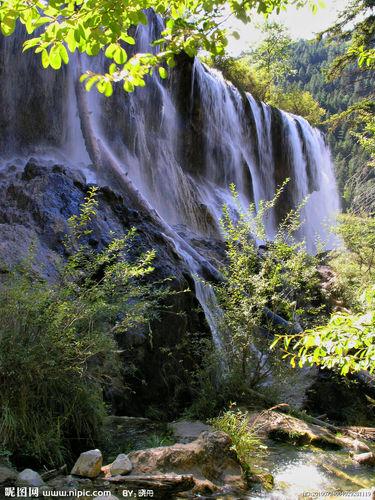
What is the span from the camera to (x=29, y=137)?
12.8 meters

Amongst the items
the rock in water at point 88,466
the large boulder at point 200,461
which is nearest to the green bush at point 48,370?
the rock in water at point 88,466

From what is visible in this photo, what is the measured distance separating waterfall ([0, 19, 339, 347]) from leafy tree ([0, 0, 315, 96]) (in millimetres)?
5387

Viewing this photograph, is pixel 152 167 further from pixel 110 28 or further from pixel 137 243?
pixel 110 28

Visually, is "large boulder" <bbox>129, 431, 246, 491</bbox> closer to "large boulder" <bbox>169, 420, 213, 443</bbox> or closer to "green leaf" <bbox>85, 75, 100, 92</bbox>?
"large boulder" <bbox>169, 420, 213, 443</bbox>

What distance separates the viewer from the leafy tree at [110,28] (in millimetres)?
2789

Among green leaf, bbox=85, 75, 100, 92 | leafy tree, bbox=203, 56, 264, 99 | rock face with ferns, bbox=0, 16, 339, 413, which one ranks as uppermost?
leafy tree, bbox=203, 56, 264, 99

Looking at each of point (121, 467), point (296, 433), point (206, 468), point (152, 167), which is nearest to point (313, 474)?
point (296, 433)

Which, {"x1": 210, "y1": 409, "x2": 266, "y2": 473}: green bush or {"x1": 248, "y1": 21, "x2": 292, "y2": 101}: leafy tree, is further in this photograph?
{"x1": 248, "y1": 21, "x2": 292, "y2": 101}: leafy tree

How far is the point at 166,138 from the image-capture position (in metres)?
17.9

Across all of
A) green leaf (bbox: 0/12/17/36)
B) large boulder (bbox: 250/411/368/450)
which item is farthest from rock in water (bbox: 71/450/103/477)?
green leaf (bbox: 0/12/17/36)

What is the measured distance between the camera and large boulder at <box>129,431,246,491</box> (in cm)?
409

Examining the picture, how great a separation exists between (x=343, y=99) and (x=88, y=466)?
9634 cm

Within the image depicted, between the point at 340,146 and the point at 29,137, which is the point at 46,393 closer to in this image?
the point at 29,137

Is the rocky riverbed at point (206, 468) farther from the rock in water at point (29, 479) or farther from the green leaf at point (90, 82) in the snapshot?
the green leaf at point (90, 82)
